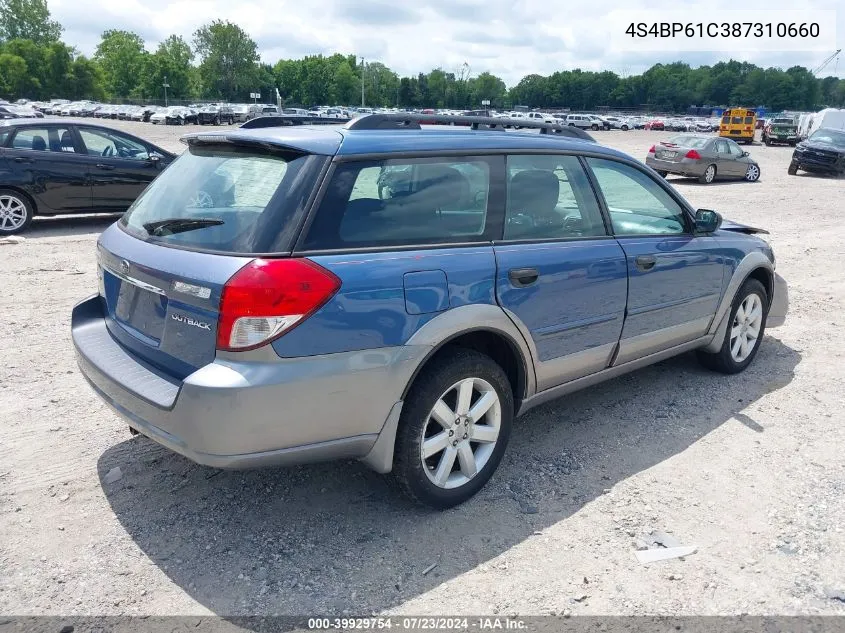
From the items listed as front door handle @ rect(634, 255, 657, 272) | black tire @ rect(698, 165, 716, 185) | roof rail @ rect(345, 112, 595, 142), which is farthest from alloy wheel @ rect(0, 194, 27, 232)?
black tire @ rect(698, 165, 716, 185)

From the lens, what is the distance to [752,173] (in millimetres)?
21844

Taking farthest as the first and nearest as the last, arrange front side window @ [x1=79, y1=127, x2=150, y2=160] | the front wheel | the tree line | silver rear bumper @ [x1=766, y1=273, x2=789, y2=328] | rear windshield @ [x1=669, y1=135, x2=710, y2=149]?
the tree line < the front wheel < rear windshield @ [x1=669, y1=135, x2=710, y2=149] < front side window @ [x1=79, y1=127, x2=150, y2=160] < silver rear bumper @ [x1=766, y1=273, x2=789, y2=328]

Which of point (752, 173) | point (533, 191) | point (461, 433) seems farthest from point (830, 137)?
point (461, 433)

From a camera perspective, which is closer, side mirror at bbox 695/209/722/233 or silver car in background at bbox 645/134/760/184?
side mirror at bbox 695/209/722/233

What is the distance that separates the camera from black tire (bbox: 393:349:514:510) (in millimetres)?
3152

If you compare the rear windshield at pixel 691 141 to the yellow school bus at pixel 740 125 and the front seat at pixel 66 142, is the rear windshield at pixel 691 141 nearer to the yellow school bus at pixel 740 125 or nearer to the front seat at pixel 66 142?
the front seat at pixel 66 142

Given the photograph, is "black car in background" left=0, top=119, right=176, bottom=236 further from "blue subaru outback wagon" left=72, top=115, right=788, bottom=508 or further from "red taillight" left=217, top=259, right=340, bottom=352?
"red taillight" left=217, top=259, right=340, bottom=352

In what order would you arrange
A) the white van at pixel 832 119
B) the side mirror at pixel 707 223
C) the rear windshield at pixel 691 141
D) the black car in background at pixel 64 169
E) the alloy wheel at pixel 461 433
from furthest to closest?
the white van at pixel 832 119 < the rear windshield at pixel 691 141 < the black car in background at pixel 64 169 < the side mirror at pixel 707 223 < the alloy wheel at pixel 461 433

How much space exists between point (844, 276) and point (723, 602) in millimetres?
7496

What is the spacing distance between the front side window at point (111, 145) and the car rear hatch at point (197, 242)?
790 centimetres

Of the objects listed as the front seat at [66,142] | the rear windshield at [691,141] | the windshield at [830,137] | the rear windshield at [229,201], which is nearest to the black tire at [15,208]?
the front seat at [66,142]

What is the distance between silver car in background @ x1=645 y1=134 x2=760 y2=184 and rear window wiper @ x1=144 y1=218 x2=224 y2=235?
19071 millimetres

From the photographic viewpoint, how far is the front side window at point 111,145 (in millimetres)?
10430

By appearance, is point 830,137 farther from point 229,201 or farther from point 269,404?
point 269,404
